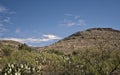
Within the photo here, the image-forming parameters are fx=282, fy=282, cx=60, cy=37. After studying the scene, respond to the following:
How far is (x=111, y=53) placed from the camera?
20.1m

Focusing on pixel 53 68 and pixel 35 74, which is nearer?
pixel 35 74

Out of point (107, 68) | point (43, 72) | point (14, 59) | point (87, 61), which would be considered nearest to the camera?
point (107, 68)

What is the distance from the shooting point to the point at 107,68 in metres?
19.1

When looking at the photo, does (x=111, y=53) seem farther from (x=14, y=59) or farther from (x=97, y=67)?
(x=14, y=59)

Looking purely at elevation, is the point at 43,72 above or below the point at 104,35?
below

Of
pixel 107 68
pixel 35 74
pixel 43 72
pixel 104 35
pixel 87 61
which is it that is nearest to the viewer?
pixel 107 68

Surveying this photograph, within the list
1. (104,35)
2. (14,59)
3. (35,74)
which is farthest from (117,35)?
(35,74)

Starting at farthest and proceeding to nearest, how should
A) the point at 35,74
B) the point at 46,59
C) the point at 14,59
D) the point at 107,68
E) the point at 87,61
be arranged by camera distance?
the point at 46,59 < the point at 14,59 < the point at 35,74 < the point at 87,61 < the point at 107,68

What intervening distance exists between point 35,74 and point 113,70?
634cm

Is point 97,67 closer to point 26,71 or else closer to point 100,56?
point 100,56

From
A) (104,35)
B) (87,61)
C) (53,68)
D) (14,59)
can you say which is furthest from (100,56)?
(104,35)

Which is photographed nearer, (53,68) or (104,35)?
(53,68)

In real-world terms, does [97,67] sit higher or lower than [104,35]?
lower

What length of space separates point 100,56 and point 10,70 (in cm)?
686
